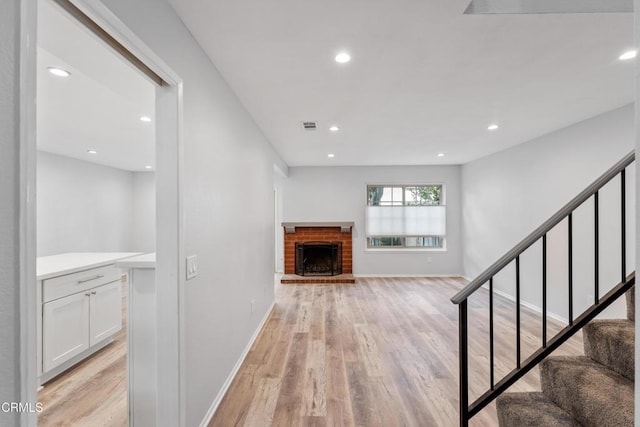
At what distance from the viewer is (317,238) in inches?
252

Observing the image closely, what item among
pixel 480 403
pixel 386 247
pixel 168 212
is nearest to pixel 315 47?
pixel 168 212

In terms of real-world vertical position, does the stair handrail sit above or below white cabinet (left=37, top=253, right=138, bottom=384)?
above

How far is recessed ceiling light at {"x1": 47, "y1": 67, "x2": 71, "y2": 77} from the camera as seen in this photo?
6.66ft

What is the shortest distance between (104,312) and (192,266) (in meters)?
2.00

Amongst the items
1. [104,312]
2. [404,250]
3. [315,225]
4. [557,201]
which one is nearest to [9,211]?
[104,312]

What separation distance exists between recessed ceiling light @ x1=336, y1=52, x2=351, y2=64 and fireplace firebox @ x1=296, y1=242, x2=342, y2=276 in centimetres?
465

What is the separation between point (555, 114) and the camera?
3.21m

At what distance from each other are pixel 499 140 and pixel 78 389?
18.2 ft

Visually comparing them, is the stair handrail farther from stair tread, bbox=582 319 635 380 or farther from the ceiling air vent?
the ceiling air vent

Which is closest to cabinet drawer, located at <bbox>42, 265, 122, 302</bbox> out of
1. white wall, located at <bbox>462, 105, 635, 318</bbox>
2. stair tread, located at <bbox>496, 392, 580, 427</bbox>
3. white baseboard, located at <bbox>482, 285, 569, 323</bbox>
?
stair tread, located at <bbox>496, 392, 580, 427</bbox>

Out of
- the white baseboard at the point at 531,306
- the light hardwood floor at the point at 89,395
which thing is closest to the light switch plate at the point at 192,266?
the light hardwood floor at the point at 89,395

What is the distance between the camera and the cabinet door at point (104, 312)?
2793mm

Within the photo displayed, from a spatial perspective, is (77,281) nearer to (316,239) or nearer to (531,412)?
(531,412)

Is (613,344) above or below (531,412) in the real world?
above
